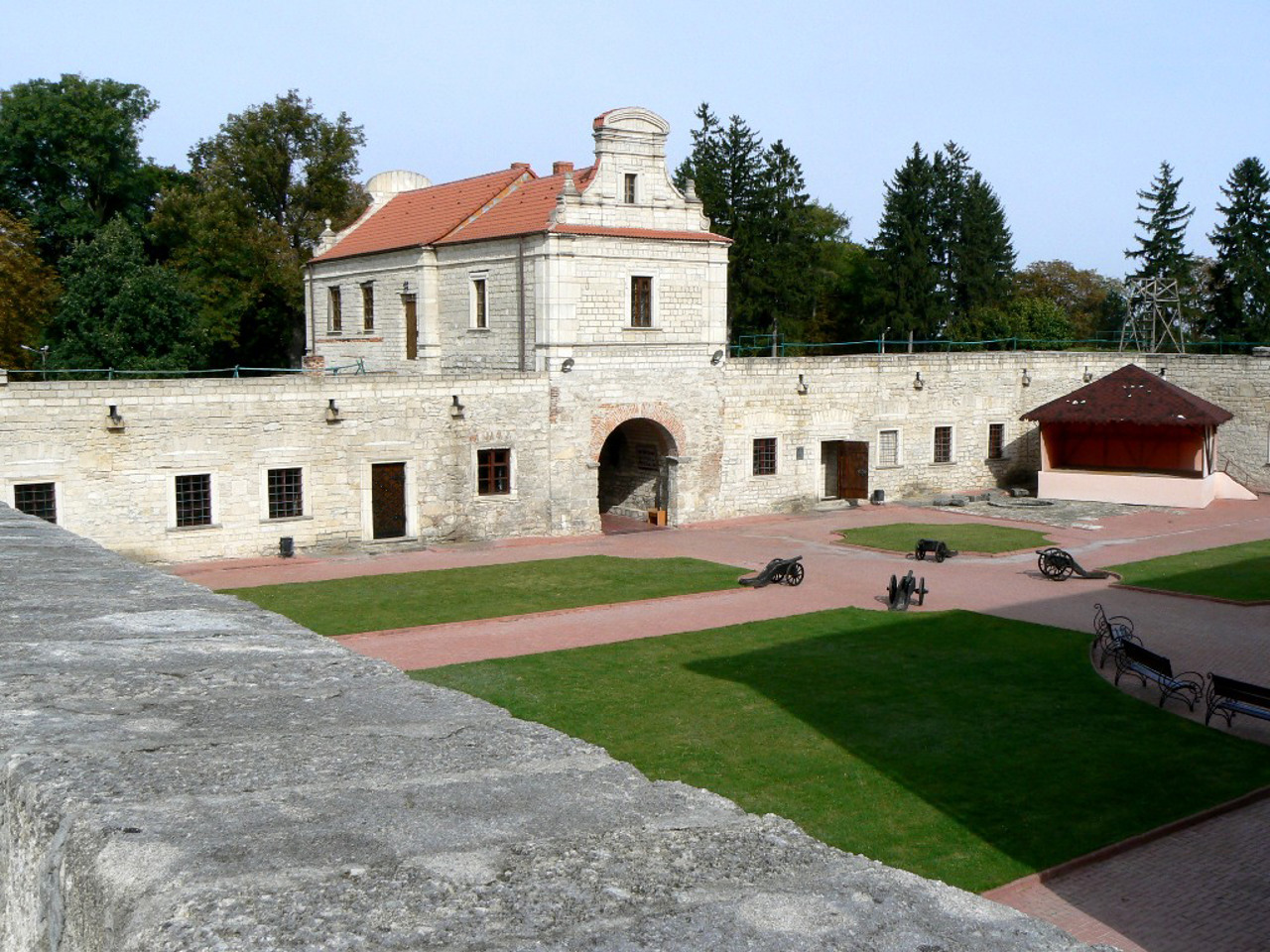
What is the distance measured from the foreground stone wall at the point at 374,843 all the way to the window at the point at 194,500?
23.5m

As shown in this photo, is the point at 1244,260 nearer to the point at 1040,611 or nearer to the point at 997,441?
the point at 997,441

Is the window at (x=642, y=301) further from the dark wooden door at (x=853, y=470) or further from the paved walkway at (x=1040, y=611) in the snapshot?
the dark wooden door at (x=853, y=470)

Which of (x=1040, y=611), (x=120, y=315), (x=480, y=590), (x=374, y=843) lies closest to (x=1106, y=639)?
(x=1040, y=611)

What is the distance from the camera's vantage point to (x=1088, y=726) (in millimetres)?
15188

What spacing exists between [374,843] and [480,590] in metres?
21.2

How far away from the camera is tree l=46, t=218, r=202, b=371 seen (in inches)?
1677

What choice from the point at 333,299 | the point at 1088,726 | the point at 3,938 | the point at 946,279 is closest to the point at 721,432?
the point at 333,299

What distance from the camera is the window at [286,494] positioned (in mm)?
27391

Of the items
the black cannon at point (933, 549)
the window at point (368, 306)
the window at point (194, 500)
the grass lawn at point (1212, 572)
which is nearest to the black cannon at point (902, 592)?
the black cannon at point (933, 549)

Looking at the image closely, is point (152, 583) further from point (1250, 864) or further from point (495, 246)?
point (495, 246)

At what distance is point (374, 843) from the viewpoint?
8.73ft

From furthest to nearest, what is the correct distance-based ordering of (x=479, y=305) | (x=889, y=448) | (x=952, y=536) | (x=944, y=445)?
1. (x=944, y=445)
2. (x=889, y=448)
3. (x=479, y=305)
4. (x=952, y=536)

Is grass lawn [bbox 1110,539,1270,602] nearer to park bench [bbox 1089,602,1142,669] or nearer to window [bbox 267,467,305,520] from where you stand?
park bench [bbox 1089,602,1142,669]

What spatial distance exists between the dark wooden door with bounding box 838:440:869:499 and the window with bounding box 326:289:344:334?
1621cm
